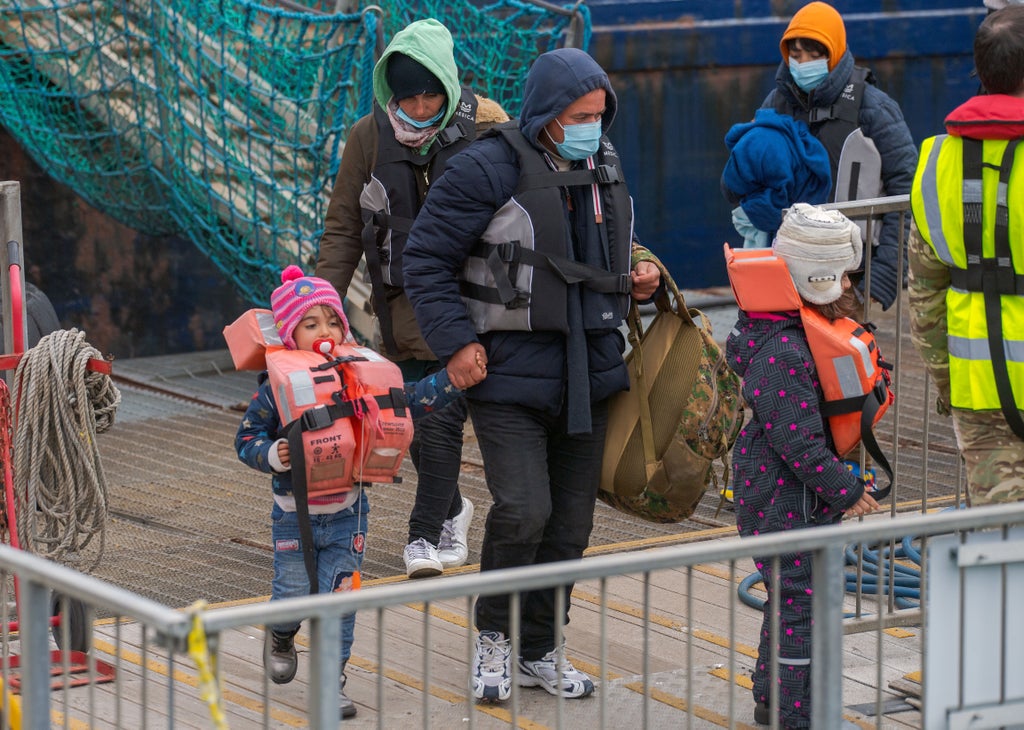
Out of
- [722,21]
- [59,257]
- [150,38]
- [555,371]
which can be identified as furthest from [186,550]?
[722,21]

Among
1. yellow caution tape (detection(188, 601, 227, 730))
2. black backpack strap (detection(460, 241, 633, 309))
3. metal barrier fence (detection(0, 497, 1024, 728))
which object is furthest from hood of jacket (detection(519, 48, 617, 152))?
yellow caution tape (detection(188, 601, 227, 730))

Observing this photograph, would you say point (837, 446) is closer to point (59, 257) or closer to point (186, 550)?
point (186, 550)

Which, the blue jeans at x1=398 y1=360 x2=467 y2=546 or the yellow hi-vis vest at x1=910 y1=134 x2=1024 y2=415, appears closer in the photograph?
the yellow hi-vis vest at x1=910 y1=134 x2=1024 y2=415

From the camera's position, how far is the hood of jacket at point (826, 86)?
676 centimetres

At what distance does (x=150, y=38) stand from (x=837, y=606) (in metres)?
6.79

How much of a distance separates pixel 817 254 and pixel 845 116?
8.04 feet

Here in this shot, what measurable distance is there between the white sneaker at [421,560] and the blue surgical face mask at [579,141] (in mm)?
1880

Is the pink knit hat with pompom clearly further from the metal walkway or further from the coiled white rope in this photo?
the metal walkway

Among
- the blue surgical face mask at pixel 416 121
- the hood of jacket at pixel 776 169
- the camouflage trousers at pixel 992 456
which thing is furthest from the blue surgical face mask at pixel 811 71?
the camouflage trousers at pixel 992 456

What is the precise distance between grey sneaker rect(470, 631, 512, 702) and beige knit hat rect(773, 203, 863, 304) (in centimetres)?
134

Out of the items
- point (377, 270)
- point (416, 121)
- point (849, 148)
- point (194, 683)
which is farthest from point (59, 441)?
point (849, 148)

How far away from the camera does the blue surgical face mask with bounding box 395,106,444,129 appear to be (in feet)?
18.3

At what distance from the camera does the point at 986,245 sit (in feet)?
14.2

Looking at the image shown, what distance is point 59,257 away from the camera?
10430mm
